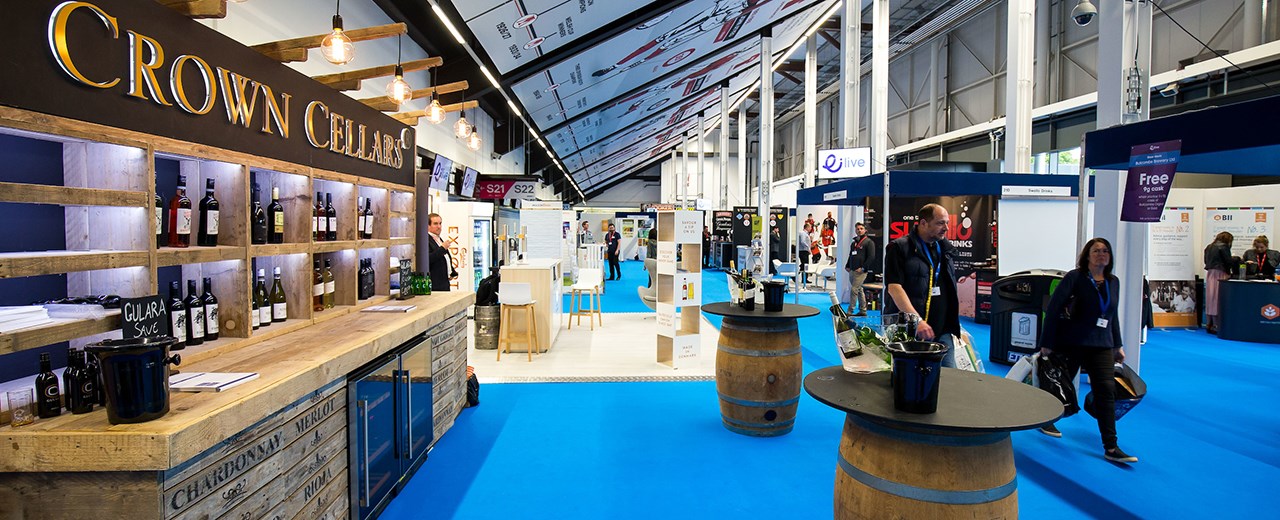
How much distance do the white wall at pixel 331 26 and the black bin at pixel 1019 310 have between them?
6.19 meters

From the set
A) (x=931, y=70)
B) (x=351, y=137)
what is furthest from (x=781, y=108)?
(x=351, y=137)

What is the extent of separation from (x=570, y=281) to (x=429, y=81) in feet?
10.8

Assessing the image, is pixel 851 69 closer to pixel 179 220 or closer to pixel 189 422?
pixel 179 220

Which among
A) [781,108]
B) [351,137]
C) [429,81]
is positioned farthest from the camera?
[781,108]

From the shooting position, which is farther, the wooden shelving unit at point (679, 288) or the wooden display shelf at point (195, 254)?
the wooden shelving unit at point (679, 288)

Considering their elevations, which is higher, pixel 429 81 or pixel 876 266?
pixel 429 81

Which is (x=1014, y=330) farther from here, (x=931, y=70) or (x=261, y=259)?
(x=931, y=70)

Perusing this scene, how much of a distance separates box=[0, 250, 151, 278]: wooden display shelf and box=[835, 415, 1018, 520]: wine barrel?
2339 mm

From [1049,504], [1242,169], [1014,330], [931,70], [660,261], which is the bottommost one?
[1049,504]

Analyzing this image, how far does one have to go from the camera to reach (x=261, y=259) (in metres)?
3.08

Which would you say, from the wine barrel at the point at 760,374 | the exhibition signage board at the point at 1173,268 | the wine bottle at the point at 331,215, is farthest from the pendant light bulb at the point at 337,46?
the exhibition signage board at the point at 1173,268

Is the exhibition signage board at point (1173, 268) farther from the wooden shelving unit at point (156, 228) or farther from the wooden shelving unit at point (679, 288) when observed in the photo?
the wooden shelving unit at point (156, 228)

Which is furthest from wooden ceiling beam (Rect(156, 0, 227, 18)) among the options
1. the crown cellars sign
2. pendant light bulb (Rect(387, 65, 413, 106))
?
pendant light bulb (Rect(387, 65, 413, 106))

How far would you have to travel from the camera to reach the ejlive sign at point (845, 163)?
10.4m
